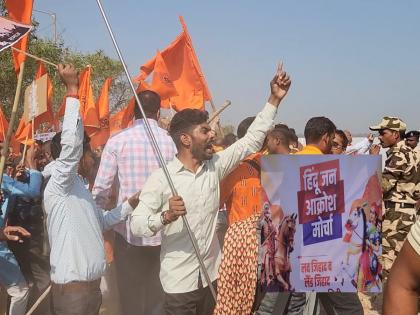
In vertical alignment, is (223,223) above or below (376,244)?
below

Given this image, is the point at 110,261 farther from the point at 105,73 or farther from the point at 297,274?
the point at 105,73

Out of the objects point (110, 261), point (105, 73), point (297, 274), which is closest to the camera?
point (297, 274)

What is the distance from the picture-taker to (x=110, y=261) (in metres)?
5.05

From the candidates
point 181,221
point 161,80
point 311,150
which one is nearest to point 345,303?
point 311,150

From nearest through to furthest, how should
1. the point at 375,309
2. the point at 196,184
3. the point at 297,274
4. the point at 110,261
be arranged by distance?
the point at 297,274, the point at 196,184, the point at 110,261, the point at 375,309

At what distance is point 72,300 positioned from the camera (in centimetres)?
324

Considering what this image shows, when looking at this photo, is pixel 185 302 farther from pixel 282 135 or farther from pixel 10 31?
pixel 10 31

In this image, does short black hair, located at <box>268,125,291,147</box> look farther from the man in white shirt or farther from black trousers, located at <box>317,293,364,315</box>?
the man in white shirt

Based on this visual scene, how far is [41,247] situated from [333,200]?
124 inches

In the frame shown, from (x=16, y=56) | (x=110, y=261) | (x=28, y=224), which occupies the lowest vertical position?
(x=110, y=261)

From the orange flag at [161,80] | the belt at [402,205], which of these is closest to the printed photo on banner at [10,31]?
the orange flag at [161,80]

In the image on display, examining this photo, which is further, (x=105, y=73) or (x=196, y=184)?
(x=105, y=73)

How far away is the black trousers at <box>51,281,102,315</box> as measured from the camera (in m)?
3.24

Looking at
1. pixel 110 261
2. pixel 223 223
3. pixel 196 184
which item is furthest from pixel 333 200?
pixel 110 261
